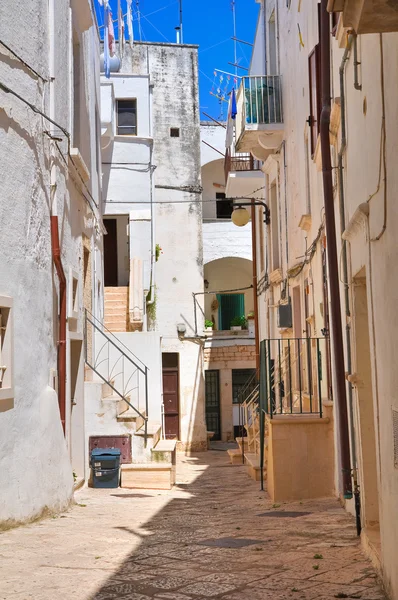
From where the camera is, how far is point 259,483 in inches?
526

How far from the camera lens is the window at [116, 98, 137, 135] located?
2436cm

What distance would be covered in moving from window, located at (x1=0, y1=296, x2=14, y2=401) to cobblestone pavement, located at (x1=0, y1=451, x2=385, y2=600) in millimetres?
1561

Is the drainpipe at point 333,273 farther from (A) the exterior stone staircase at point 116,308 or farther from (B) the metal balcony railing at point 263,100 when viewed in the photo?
(A) the exterior stone staircase at point 116,308

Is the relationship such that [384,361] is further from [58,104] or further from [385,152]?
[58,104]

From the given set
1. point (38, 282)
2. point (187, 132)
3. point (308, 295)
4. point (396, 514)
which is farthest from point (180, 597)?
point (187, 132)

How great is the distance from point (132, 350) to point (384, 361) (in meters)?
12.6

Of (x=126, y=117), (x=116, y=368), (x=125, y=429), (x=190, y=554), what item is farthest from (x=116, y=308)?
(x=190, y=554)

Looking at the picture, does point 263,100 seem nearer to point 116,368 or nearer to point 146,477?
point 116,368

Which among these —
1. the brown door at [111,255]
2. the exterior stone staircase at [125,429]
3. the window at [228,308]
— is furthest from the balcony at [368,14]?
the window at [228,308]

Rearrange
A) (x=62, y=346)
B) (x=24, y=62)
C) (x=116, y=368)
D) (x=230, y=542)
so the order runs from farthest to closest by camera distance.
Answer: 1. (x=116, y=368)
2. (x=62, y=346)
3. (x=24, y=62)
4. (x=230, y=542)

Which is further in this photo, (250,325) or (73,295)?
(250,325)

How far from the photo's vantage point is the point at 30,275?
9406 mm

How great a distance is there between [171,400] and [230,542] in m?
18.0

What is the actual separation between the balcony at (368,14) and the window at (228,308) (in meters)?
26.0
